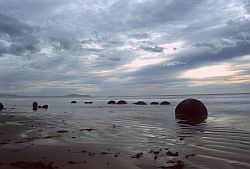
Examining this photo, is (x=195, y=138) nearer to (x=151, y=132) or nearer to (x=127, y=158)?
(x=151, y=132)

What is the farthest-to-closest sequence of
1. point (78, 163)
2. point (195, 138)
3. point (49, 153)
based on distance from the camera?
point (195, 138) → point (49, 153) → point (78, 163)

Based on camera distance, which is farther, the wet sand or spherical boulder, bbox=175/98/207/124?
spherical boulder, bbox=175/98/207/124

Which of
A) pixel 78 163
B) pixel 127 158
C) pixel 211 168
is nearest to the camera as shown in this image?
pixel 211 168

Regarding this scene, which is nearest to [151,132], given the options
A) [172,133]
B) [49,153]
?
[172,133]

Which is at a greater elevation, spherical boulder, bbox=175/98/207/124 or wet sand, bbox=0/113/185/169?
spherical boulder, bbox=175/98/207/124

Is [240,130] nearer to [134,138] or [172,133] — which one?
[172,133]

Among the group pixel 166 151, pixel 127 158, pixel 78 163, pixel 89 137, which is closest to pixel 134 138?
pixel 89 137

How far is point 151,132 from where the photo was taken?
1434 cm

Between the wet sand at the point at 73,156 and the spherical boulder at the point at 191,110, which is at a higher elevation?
the spherical boulder at the point at 191,110

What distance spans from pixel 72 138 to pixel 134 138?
2.59m

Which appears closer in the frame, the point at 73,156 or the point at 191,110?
the point at 73,156

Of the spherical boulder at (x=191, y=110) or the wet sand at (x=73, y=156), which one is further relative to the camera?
the spherical boulder at (x=191, y=110)

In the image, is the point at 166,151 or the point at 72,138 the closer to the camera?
the point at 166,151

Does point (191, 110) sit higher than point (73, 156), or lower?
higher
